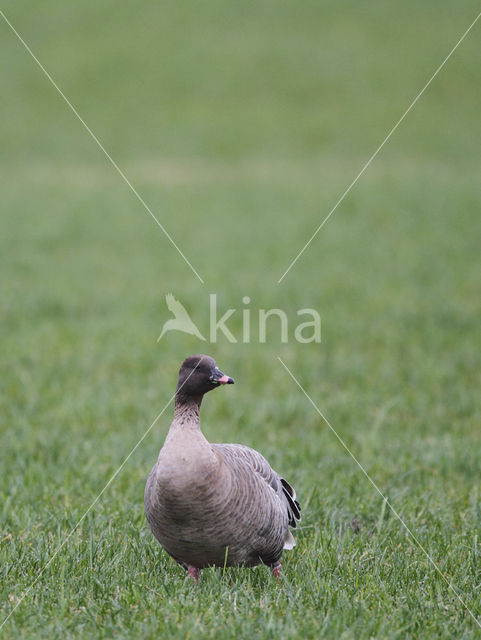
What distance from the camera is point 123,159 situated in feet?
82.7

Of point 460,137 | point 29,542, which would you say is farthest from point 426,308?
point 460,137

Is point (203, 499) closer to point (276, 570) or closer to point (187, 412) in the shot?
point (187, 412)

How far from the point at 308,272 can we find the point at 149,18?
29.8m

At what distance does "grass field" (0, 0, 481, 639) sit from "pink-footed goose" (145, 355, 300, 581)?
206 mm

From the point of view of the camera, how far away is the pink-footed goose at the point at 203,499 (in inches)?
133

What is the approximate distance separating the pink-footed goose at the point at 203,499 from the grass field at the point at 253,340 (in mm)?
206

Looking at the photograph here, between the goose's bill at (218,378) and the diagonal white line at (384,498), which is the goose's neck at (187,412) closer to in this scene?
the goose's bill at (218,378)

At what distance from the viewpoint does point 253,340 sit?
9992 millimetres

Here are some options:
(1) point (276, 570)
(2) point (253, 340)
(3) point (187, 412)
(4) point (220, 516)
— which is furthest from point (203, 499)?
(2) point (253, 340)

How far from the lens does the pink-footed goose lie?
3381 mm

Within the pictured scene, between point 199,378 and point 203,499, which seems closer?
point 203,499

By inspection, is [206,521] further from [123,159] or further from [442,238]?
[123,159]

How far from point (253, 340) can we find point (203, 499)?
261 inches

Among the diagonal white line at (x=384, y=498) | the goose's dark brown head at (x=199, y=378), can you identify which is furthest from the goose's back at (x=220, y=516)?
the diagonal white line at (x=384, y=498)
